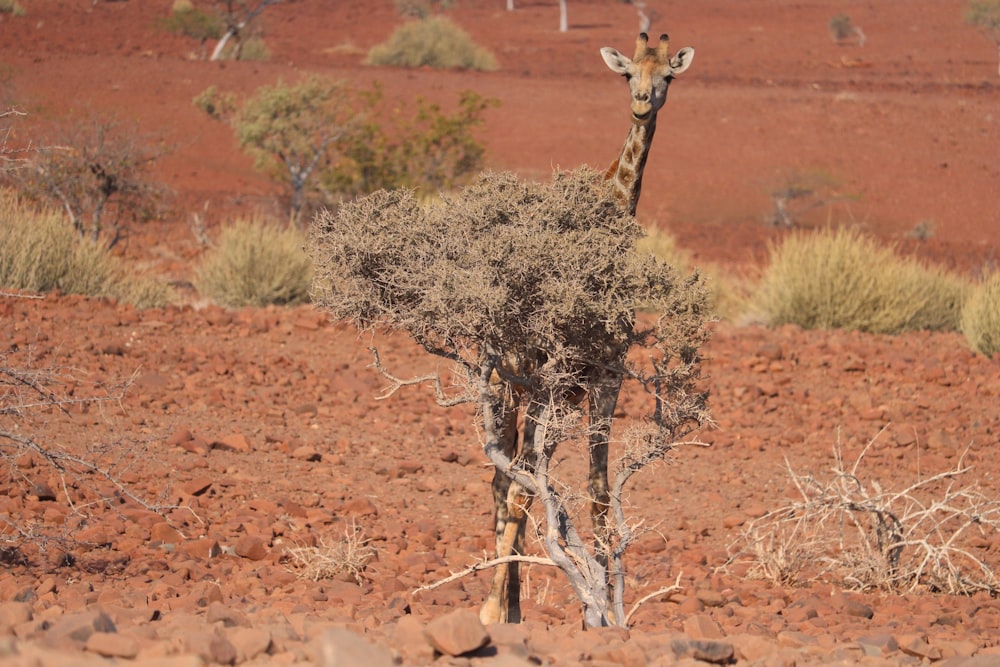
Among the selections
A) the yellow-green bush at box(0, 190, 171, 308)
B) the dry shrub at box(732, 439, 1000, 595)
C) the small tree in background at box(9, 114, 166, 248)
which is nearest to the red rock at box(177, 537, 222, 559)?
the dry shrub at box(732, 439, 1000, 595)

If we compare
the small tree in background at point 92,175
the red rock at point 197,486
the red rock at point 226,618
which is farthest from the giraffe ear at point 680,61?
the small tree in background at point 92,175

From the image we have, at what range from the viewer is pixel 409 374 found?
11.8 metres

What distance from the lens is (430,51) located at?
4272 centimetres

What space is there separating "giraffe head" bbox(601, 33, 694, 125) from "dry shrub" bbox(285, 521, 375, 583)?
2956 millimetres

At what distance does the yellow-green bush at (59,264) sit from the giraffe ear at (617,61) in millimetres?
8341

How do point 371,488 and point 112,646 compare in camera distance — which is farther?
point 371,488

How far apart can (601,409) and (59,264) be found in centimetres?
957

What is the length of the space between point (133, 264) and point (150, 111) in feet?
57.4

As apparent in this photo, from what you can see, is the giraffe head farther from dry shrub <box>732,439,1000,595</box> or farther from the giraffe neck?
dry shrub <box>732,439,1000,595</box>

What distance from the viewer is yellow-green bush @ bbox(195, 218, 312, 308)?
15.0m

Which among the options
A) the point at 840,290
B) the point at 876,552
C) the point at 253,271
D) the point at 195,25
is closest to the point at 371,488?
the point at 876,552

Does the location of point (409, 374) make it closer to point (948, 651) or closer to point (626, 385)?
point (626, 385)

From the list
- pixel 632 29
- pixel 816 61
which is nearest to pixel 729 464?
pixel 816 61

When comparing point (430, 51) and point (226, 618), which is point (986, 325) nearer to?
point (226, 618)
